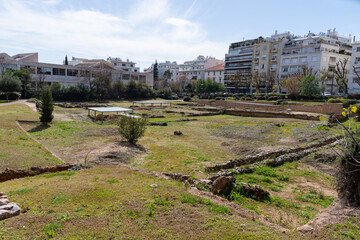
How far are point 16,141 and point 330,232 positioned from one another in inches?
628

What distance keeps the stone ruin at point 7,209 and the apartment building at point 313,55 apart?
73.8m

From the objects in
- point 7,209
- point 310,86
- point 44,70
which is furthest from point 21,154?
point 44,70

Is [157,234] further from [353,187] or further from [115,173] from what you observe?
[353,187]

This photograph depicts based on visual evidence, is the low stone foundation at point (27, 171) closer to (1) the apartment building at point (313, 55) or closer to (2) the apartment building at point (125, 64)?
(1) the apartment building at point (313, 55)

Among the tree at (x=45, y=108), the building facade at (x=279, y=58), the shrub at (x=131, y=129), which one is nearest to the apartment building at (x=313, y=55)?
the building facade at (x=279, y=58)

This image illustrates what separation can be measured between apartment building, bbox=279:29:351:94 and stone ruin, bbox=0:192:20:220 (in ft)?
242

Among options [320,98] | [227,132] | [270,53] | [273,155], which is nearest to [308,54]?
[270,53]

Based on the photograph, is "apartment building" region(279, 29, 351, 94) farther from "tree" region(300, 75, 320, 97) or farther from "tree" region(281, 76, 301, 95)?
"tree" region(300, 75, 320, 97)

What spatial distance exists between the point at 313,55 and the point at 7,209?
8247cm

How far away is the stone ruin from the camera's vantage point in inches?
239

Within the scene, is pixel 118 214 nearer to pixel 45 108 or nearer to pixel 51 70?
pixel 45 108

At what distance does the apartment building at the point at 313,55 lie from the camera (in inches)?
2837

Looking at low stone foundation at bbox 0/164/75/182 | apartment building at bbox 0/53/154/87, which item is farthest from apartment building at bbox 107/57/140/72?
low stone foundation at bbox 0/164/75/182

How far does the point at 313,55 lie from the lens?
241ft
